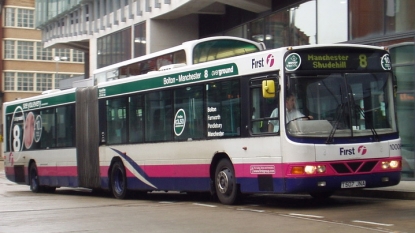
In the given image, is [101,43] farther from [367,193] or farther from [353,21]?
[367,193]

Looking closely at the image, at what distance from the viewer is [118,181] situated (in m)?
19.5

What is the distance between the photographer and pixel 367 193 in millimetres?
16469

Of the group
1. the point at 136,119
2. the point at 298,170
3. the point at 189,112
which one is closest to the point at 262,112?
the point at 298,170

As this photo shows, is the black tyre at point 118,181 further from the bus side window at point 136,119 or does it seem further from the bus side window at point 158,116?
the bus side window at point 158,116

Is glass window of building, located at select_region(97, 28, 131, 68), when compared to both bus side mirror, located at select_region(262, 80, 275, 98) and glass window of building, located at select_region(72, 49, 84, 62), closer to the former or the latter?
bus side mirror, located at select_region(262, 80, 275, 98)

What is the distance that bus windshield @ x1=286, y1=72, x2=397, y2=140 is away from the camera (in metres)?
13.3

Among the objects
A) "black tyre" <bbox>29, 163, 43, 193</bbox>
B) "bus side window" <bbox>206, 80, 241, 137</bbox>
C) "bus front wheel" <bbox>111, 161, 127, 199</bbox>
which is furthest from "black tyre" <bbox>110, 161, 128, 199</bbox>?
"black tyre" <bbox>29, 163, 43, 193</bbox>

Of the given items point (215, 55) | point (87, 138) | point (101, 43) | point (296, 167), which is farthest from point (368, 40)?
point (101, 43)

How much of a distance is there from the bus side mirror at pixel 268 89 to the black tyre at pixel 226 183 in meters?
2.03

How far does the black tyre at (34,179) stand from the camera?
24264 millimetres

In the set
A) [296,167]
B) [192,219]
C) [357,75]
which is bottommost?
[192,219]

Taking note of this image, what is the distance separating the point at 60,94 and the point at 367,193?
1011cm

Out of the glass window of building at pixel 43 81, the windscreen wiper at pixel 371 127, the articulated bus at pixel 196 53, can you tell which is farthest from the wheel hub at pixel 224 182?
the glass window of building at pixel 43 81

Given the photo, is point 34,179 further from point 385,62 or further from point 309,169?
point 385,62
